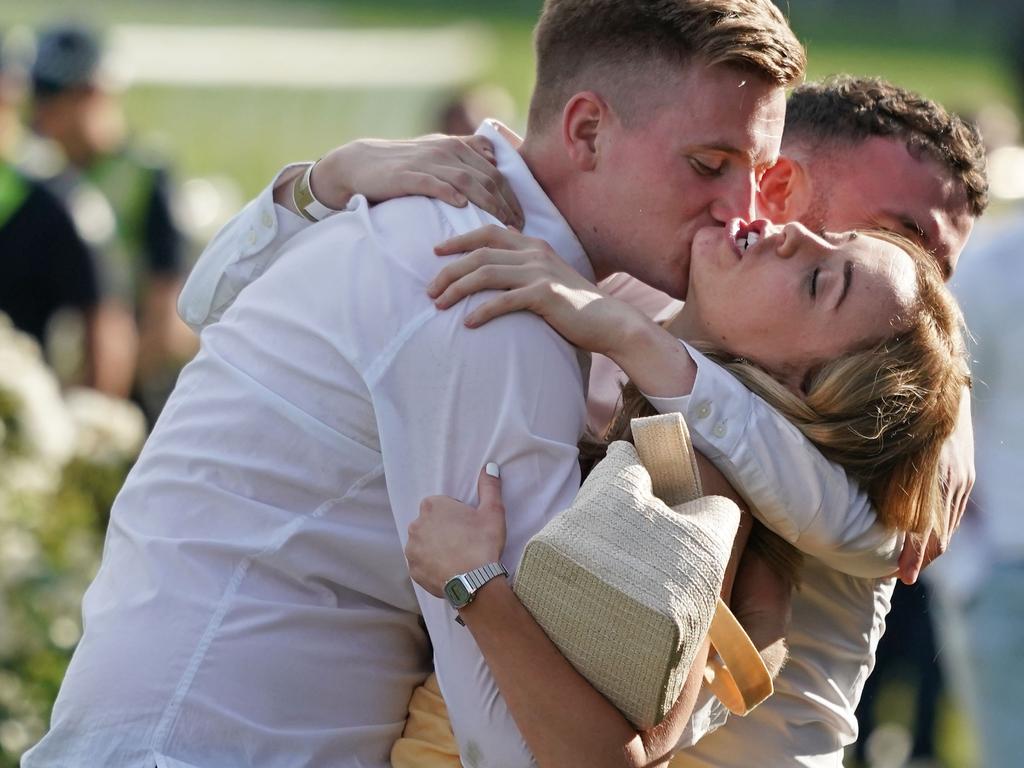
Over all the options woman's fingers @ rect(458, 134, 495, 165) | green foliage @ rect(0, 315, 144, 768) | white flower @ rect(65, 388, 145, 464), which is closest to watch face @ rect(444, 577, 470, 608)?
woman's fingers @ rect(458, 134, 495, 165)

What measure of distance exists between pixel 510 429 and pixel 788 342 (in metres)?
0.51

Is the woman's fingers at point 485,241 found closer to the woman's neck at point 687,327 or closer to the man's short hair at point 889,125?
the woman's neck at point 687,327

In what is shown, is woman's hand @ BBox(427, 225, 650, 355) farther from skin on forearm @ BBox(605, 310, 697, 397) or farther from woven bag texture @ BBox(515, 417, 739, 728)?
woven bag texture @ BBox(515, 417, 739, 728)

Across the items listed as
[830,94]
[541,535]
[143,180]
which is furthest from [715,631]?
[143,180]

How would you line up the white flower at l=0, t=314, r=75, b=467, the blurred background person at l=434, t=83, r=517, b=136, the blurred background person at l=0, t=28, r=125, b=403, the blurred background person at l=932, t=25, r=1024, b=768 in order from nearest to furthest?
the blurred background person at l=932, t=25, r=1024, b=768
the white flower at l=0, t=314, r=75, b=467
the blurred background person at l=0, t=28, r=125, b=403
the blurred background person at l=434, t=83, r=517, b=136

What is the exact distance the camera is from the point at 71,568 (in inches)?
179

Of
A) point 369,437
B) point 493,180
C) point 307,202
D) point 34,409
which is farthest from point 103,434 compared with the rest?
point 369,437

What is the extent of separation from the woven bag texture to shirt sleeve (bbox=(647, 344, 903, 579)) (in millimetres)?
174

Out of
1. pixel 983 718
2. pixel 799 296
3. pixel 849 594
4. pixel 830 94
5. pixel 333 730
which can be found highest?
pixel 830 94

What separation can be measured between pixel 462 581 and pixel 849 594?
0.87 meters

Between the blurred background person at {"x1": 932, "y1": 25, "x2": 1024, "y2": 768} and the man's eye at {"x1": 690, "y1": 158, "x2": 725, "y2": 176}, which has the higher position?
the man's eye at {"x1": 690, "y1": 158, "x2": 725, "y2": 176}

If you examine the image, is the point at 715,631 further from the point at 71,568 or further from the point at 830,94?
the point at 71,568

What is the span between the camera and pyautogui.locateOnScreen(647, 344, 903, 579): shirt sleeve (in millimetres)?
2232

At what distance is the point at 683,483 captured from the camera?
2.16 meters
